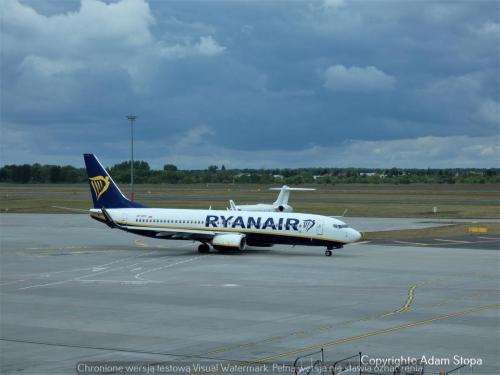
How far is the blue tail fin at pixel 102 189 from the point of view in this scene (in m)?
64.9

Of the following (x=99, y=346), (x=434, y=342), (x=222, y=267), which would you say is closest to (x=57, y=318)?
(x=99, y=346)

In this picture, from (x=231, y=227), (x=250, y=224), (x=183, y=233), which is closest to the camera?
(x=250, y=224)

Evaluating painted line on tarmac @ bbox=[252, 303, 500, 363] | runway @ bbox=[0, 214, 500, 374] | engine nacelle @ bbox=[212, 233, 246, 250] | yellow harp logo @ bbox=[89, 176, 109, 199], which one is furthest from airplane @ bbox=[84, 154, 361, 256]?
painted line on tarmac @ bbox=[252, 303, 500, 363]

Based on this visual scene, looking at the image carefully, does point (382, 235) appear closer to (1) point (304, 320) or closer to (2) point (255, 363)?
(1) point (304, 320)

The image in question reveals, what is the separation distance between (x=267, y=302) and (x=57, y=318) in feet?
31.7

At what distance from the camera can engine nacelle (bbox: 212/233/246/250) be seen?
5809 centimetres

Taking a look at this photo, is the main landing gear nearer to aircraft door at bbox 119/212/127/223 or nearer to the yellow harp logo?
aircraft door at bbox 119/212/127/223

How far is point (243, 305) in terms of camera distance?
35.7 meters

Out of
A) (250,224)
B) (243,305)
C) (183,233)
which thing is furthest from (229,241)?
(243,305)

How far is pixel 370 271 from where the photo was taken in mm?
48656

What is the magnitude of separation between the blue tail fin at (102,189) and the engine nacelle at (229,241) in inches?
363

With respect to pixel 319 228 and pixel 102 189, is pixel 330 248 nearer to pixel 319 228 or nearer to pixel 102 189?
pixel 319 228

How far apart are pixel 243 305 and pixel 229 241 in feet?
74.3

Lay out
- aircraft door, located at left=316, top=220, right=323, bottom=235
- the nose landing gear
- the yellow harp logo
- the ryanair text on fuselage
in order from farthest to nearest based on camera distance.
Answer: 1. the yellow harp logo
2. the ryanair text on fuselage
3. the nose landing gear
4. aircraft door, located at left=316, top=220, right=323, bottom=235
